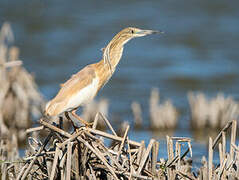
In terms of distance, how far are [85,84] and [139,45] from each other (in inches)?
459

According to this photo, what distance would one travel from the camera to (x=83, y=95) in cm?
484

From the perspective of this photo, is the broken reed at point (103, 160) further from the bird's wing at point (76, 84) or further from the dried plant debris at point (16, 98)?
the dried plant debris at point (16, 98)

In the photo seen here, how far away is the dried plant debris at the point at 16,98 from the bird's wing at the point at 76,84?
12.1 ft

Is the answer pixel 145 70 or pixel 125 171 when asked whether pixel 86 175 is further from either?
pixel 145 70

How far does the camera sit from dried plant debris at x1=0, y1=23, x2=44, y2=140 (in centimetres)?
859

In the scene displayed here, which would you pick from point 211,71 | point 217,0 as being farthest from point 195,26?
point 211,71

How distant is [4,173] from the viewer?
4.75 meters

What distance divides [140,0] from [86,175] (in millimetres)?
15877

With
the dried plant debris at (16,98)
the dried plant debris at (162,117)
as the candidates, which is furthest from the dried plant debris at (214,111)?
the dried plant debris at (16,98)

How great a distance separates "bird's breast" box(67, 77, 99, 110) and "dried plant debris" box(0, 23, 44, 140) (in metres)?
3.72

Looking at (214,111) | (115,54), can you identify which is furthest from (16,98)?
(115,54)

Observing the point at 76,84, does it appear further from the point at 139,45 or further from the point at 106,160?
the point at 139,45

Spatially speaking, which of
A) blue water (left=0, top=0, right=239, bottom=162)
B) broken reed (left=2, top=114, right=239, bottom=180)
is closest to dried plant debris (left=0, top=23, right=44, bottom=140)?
blue water (left=0, top=0, right=239, bottom=162)

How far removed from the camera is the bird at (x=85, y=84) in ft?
15.5
